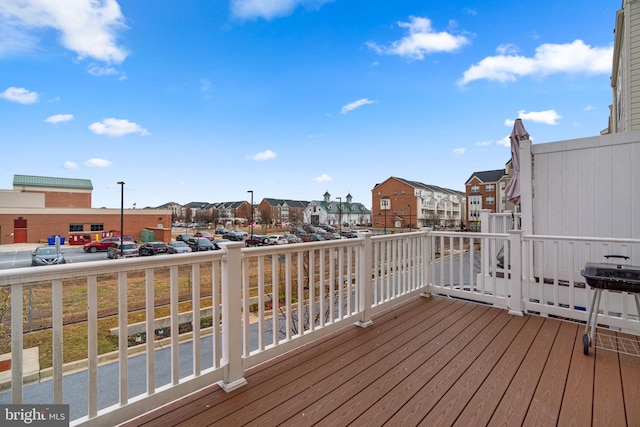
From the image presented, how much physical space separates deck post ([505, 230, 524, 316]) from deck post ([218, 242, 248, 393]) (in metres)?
3.00

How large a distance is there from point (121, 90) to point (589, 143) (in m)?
26.0

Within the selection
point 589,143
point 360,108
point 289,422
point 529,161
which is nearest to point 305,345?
point 289,422

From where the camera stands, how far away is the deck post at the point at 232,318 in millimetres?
1845

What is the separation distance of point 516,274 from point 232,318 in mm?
3078

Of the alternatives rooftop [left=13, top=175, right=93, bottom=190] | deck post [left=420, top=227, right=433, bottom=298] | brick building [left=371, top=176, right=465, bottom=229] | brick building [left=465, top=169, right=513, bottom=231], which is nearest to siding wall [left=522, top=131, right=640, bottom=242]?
deck post [left=420, top=227, right=433, bottom=298]

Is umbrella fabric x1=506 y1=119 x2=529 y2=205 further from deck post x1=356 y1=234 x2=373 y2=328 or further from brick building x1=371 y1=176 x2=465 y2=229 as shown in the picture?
brick building x1=371 y1=176 x2=465 y2=229

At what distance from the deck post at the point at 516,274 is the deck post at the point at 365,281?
65.8 inches

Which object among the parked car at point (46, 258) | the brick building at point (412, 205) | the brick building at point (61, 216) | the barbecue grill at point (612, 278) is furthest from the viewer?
the brick building at point (412, 205)

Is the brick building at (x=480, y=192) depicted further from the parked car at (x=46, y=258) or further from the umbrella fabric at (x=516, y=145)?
the parked car at (x=46, y=258)

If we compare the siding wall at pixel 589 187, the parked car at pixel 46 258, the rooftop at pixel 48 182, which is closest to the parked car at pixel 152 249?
the parked car at pixel 46 258

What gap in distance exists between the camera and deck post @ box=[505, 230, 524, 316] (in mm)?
3219

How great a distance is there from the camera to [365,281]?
116 inches

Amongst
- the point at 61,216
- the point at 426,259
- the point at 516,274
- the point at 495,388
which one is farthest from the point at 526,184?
the point at 61,216

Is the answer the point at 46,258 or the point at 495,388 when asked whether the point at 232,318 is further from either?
the point at 46,258
